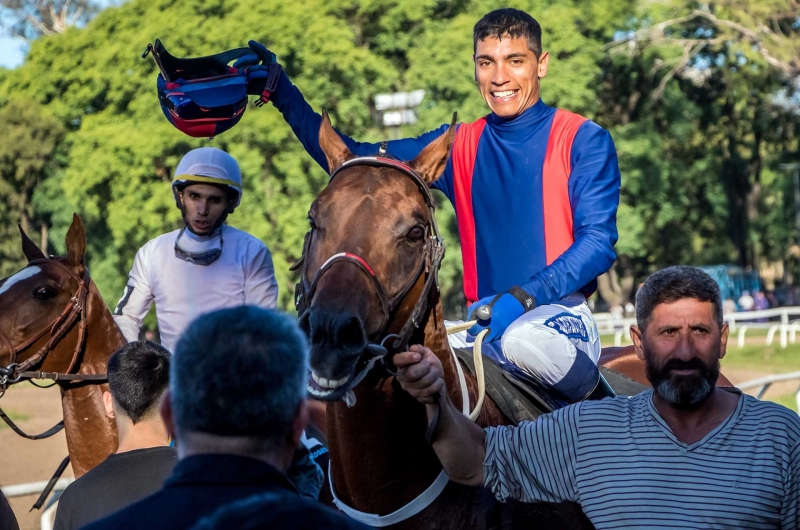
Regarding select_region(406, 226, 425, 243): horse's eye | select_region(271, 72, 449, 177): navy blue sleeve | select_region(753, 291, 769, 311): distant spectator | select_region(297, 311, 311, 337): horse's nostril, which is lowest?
select_region(753, 291, 769, 311): distant spectator

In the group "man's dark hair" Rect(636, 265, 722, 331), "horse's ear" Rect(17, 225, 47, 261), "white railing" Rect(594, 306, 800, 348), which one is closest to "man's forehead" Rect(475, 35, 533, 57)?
"man's dark hair" Rect(636, 265, 722, 331)

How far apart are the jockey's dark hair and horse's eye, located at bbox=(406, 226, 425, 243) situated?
4.61 feet

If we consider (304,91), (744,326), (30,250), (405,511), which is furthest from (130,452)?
(304,91)

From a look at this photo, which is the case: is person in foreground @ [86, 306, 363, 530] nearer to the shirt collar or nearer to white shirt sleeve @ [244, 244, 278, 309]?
the shirt collar

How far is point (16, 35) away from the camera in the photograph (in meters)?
37.2

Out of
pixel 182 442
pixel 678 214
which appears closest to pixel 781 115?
pixel 678 214

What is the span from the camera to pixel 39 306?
527cm

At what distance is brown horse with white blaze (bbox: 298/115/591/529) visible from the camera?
3.09 meters

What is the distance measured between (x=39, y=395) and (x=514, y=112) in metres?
18.8

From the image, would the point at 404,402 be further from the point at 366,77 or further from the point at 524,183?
the point at 366,77

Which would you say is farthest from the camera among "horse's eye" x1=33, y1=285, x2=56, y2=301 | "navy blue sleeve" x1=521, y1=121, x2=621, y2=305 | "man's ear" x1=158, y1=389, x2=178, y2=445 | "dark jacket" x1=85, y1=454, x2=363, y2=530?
"horse's eye" x1=33, y1=285, x2=56, y2=301

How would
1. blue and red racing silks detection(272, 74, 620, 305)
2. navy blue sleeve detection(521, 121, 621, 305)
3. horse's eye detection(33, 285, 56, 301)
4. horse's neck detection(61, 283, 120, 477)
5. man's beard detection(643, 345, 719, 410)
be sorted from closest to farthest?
man's beard detection(643, 345, 719, 410)
navy blue sleeve detection(521, 121, 621, 305)
blue and red racing silks detection(272, 74, 620, 305)
horse's neck detection(61, 283, 120, 477)
horse's eye detection(33, 285, 56, 301)

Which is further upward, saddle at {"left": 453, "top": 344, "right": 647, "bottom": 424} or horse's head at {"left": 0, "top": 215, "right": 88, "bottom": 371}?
horse's head at {"left": 0, "top": 215, "right": 88, "bottom": 371}

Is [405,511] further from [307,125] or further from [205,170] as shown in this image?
[205,170]
